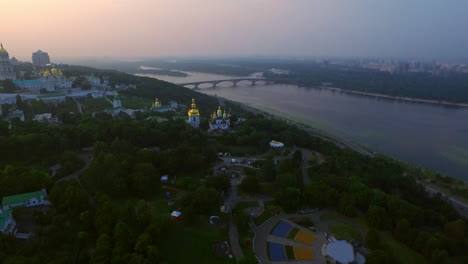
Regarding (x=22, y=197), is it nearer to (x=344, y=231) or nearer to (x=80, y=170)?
(x=80, y=170)

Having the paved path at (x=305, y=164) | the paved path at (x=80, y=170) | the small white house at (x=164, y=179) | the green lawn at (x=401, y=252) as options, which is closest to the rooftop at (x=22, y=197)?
the paved path at (x=80, y=170)

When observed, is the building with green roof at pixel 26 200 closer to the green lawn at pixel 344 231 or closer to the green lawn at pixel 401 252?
the green lawn at pixel 344 231

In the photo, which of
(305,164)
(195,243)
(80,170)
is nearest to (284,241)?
(195,243)

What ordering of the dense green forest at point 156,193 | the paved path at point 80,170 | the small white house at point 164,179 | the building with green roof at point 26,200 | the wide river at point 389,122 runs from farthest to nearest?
the wide river at point 389,122
the small white house at point 164,179
the paved path at point 80,170
the building with green roof at point 26,200
the dense green forest at point 156,193

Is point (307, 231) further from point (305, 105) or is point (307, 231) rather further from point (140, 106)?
point (305, 105)

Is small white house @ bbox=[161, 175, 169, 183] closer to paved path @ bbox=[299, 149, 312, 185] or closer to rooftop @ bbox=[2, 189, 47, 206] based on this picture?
rooftop @ bbox=[2, 189, 47, 206]

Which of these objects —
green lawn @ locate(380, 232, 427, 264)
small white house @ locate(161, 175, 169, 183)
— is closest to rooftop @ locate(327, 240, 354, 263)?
green lawn @ locate(380, 232, 427, 264)

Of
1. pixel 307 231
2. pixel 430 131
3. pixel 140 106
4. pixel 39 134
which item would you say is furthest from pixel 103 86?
pixel 430 131
